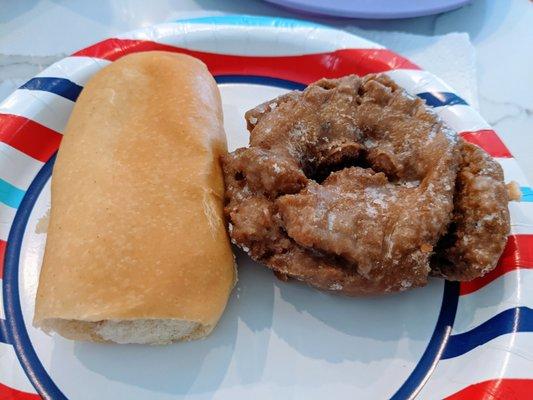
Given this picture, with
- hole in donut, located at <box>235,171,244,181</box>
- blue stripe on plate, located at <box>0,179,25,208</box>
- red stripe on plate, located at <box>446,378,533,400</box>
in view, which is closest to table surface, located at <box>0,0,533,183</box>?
blue stripe on plate, located at <box>0,179,25,208</box>

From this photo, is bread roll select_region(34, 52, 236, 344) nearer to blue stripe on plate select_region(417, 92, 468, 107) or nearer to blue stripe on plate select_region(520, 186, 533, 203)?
blue stripe on plate select_region(417, 92, 468, 107)

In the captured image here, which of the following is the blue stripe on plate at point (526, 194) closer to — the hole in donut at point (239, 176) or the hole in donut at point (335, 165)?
the hole in donut at point (335, 165)

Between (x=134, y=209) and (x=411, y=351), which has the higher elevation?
(x=134, y=209)

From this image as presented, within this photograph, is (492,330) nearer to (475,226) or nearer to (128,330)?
(475,226)

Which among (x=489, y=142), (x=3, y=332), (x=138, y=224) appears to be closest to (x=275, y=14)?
(x=489, y=142)

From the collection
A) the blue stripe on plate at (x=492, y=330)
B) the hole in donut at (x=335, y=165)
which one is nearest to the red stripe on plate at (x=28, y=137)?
the hole in donut at (x=335, y=165)

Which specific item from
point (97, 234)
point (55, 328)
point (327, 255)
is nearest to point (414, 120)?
point (327, 255)

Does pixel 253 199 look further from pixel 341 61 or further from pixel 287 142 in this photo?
pixel 341 61
